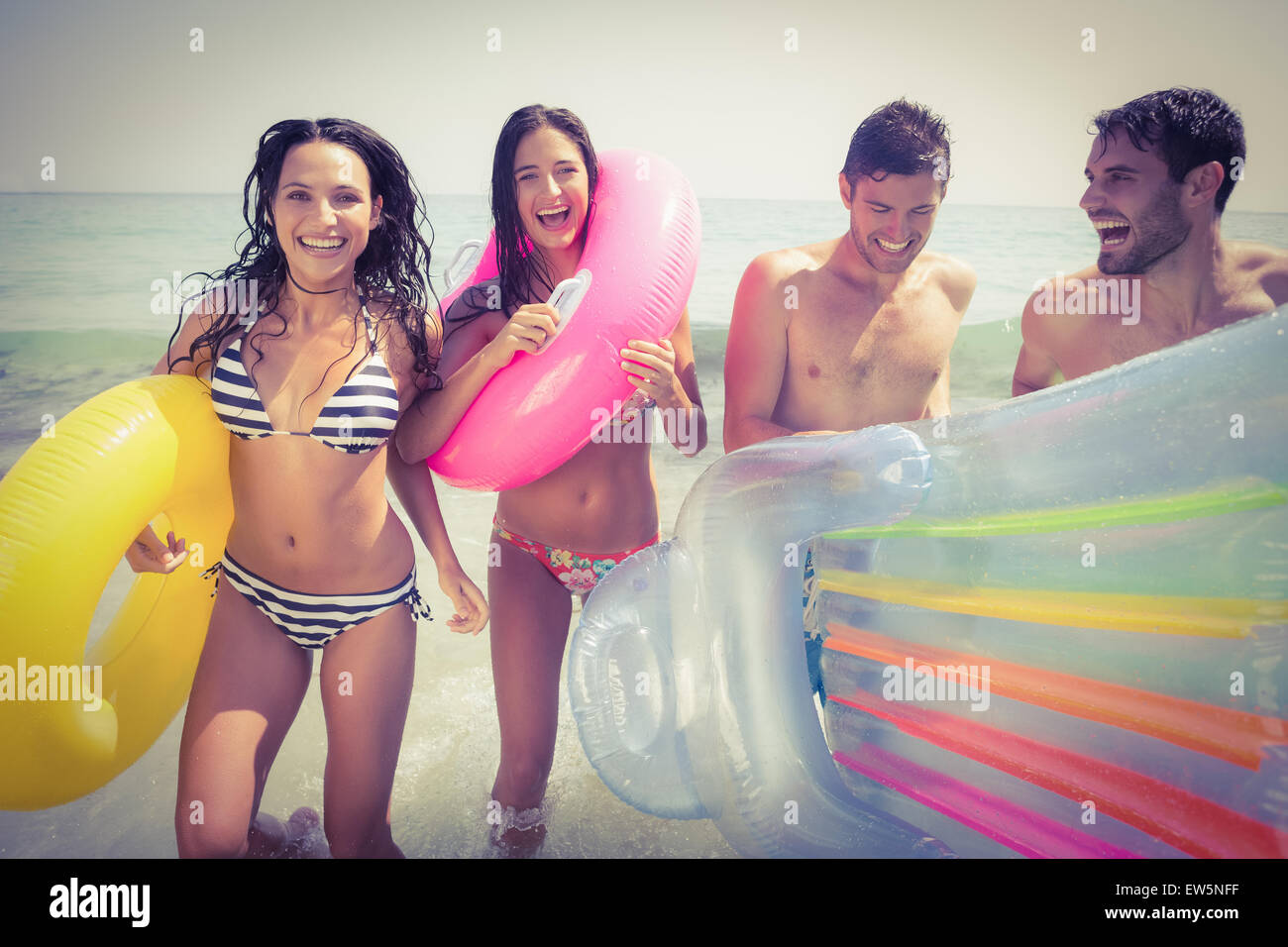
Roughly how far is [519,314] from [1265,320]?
1558 mm

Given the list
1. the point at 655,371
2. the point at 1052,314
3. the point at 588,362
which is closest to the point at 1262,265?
the point at 1052,314

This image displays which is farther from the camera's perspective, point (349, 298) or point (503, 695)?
point (503, 695)

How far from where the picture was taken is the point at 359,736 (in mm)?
2068

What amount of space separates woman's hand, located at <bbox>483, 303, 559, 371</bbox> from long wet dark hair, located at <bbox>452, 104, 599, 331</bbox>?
0.84 ft

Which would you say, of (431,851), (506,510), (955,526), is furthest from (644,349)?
(431,851)

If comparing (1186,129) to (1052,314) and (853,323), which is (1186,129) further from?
(853,323)

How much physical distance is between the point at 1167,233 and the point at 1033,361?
20.2 inches

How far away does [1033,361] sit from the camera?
279cm

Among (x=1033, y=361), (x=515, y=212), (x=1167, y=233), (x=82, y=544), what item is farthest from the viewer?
(x=1033, y=361)

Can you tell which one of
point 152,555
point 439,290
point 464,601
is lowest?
point 464,601

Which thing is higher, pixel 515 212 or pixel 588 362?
pixel 515 212

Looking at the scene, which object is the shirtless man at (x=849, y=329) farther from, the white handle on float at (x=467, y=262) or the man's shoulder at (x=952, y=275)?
the white handle on float at (x=467, y=262)

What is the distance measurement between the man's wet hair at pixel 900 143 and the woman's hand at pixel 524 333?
3.64ft
